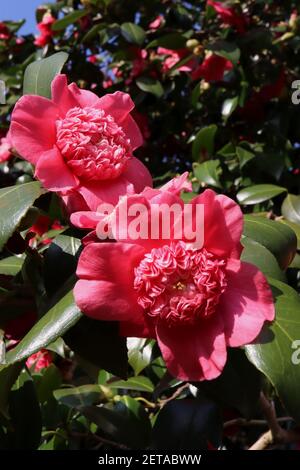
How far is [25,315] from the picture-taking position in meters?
0.84

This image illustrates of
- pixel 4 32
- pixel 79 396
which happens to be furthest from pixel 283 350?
pixel 4 32

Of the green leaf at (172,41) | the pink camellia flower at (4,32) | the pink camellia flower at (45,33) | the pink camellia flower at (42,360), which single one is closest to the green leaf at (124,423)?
the pink camellia flower at (42,360)

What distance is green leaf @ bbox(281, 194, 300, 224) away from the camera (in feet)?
4.22

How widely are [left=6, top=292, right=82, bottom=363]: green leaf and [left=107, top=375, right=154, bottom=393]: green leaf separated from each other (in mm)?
622

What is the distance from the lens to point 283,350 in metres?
0.64

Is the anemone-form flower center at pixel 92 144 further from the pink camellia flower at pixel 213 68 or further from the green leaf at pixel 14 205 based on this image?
the pink camellia flower at pixel 213 68

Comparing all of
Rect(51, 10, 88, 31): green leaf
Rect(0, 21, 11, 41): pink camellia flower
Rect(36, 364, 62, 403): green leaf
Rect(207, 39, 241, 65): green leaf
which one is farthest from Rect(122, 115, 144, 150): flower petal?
Rect(0, 21, 11, 41): pink camellia flower

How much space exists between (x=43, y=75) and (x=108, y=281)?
38 cm

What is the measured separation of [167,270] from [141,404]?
2.43 feet

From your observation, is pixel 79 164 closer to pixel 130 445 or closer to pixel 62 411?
pixel 130 445

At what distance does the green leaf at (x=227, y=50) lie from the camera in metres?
1.83

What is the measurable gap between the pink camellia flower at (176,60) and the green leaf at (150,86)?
0.27ft

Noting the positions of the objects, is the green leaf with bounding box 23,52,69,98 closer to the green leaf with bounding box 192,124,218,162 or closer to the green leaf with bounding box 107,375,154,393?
the green leaf with bounding box 107,375,154,393
